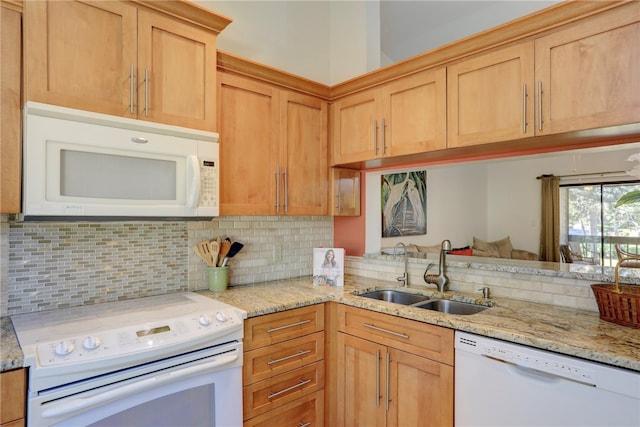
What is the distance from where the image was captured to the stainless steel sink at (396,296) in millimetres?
2248

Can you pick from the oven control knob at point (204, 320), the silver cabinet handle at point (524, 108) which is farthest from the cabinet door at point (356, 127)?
the oven control knob at point (204, 320)

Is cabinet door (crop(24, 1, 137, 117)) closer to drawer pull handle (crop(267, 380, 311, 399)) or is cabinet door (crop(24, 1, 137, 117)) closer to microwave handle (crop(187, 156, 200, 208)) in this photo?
microwave handle (crop(187, 156, 200, 208))

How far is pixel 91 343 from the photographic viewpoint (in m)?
1.31

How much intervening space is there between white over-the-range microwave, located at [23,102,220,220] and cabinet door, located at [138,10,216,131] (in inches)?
3.5

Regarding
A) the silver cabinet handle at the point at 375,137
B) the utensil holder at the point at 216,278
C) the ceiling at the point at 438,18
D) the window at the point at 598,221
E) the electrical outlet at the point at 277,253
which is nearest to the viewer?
the window at the point at 598,221

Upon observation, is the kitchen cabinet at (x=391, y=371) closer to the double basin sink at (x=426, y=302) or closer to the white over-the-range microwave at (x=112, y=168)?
the double basin sink at (x=426, y=302)

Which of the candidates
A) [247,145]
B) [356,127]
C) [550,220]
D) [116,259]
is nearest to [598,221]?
[550,220]

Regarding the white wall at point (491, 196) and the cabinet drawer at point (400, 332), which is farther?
the white wall at point (491, 196)

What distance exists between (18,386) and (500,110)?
2242 millimetres

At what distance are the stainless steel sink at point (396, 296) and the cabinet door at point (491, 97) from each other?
3.05 ft

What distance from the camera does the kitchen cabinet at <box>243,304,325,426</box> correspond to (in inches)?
70.7

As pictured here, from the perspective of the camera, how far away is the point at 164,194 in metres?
1.73

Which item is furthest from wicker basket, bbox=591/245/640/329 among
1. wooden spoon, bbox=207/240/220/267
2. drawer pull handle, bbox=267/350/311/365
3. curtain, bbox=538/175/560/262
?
wooden spoon, bbox=207/240/220/267

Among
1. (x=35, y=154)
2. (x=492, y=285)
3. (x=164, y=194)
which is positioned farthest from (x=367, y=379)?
(x=35, y=154)
